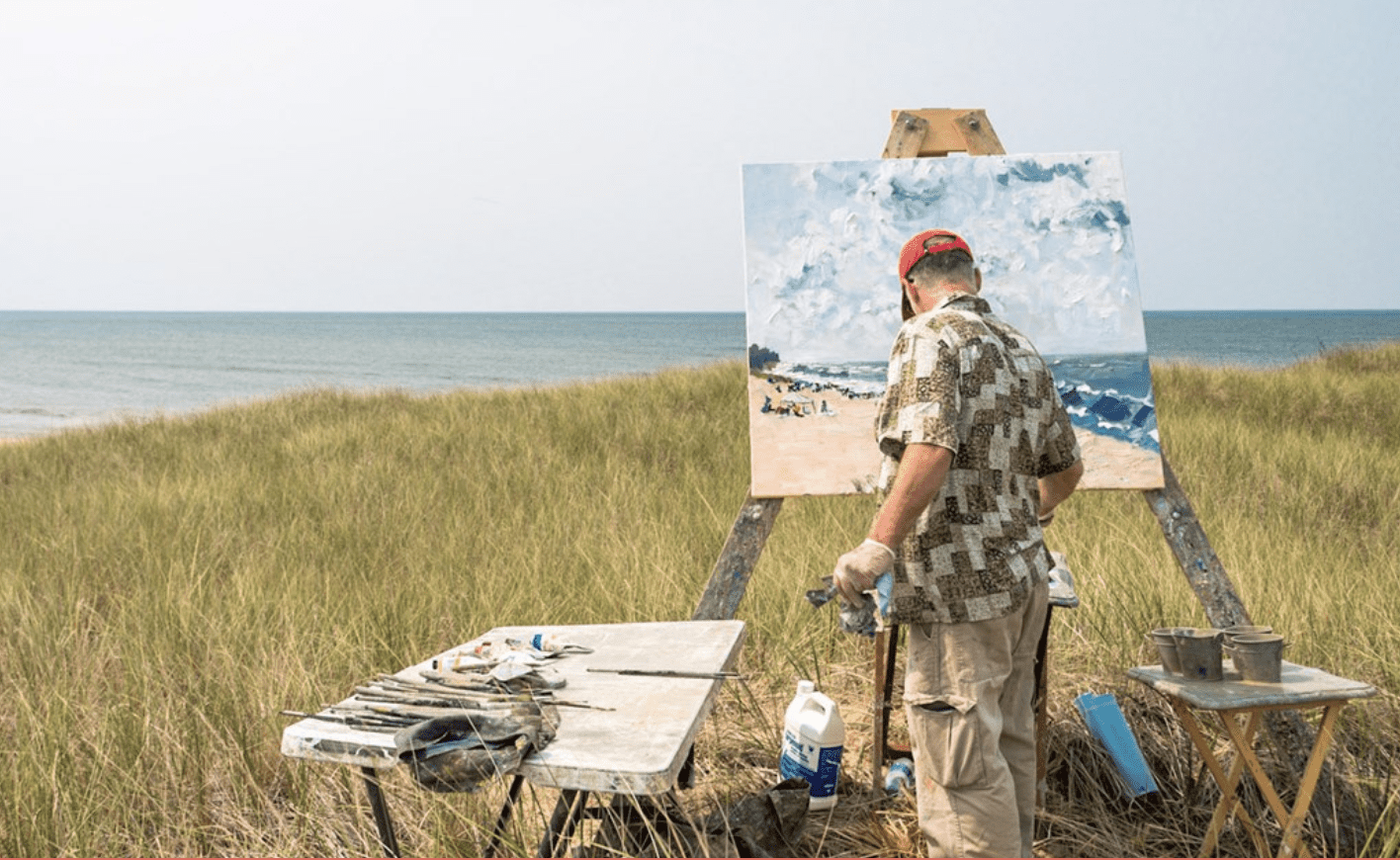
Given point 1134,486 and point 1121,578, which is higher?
point 1134,486

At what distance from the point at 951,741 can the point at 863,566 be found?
0.48 meters

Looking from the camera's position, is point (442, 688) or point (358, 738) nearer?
point (358, 738)

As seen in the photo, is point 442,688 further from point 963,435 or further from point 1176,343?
point 1176,343

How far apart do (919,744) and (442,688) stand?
3.46 feet

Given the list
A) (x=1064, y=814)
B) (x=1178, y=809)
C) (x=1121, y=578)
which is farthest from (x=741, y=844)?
(x=1121, y=578)

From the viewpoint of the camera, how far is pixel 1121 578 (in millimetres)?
4191

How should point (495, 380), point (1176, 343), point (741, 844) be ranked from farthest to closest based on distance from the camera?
point (1176, 343) < point (495, 380) < point (741, 844)

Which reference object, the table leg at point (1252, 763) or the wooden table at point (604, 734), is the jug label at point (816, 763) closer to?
the wooden table at point (604, 734)

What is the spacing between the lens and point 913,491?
2010mm

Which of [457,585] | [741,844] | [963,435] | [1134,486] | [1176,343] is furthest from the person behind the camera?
[1176,343]

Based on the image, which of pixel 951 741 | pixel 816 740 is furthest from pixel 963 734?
pixel 816 740

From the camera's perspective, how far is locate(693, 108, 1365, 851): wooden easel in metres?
2.87

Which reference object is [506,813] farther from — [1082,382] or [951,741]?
[1082,382]

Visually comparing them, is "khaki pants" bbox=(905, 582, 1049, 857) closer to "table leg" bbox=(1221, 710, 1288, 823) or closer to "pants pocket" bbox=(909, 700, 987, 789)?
"pants pocket" bbox=(909, 700, 987, 789)
